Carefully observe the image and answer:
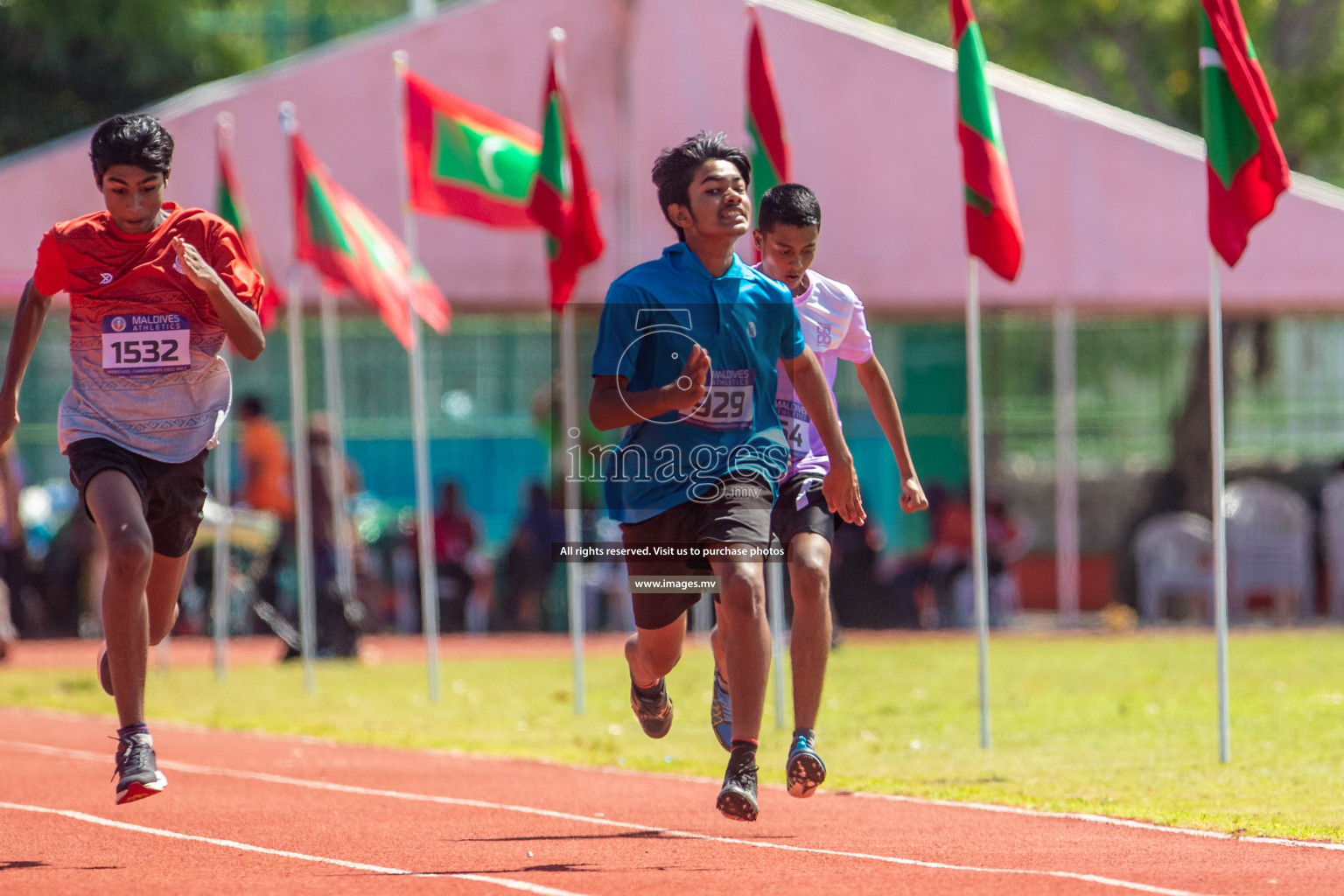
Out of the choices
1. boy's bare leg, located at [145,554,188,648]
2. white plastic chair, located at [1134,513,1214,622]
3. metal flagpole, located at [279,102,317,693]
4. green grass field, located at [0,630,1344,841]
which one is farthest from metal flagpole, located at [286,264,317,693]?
white plastic chair, located at [1134,513,1214,622]

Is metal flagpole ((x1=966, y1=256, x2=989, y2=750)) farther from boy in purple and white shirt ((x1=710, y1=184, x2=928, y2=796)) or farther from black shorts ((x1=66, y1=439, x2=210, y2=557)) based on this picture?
black shorts ((x1=66, y1=439, x2=210, y2=557))

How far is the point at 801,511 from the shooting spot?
7195mm

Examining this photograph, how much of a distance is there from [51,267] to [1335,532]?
16.2m

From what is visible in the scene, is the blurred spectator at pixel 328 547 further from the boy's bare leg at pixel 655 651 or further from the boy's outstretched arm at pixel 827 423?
the boy's outstretched arm at pixel 827 423

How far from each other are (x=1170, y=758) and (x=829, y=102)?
34.7 ft

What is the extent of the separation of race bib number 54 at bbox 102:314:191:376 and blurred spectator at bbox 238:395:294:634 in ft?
35.8

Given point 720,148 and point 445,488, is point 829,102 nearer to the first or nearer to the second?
point 445,488

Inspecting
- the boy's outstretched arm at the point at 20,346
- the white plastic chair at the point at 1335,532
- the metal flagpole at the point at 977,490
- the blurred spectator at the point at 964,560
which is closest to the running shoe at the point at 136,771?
the boy's outstretched arm at the point at 20,346

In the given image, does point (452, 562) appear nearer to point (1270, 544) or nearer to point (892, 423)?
point (1270, 544)

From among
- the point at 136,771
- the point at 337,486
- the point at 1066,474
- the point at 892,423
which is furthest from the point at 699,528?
the point at 1066,474

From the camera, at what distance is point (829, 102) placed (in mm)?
19328

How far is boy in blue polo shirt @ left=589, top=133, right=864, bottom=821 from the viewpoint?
6.61m

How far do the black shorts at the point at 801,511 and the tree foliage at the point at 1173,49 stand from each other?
1882cm

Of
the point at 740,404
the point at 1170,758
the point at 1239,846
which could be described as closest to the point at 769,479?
the point at 740,404
